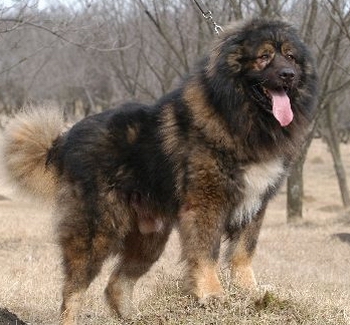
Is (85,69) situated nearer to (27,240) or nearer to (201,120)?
(27,240)

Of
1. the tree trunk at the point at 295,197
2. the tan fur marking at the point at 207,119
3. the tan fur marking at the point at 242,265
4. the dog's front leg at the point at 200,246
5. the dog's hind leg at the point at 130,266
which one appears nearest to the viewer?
the dog's front leg at the point at 200,246

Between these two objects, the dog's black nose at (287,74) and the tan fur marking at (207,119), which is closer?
the dog's black nose at (287,74)

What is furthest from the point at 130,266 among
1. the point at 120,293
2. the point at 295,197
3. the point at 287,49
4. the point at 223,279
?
the point at 295,197

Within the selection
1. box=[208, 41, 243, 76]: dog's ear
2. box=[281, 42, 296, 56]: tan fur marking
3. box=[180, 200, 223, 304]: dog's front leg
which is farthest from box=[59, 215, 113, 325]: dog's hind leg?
box=[281, 42, 296, 56]: tan fur marking

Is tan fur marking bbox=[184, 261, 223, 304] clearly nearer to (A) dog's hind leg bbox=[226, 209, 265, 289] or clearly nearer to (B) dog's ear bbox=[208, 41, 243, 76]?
(A) dog's hind leg bbox=[226, 209, 265, 289]

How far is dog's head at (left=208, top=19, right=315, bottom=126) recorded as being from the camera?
541 centimetres

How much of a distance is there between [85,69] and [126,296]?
26.0m

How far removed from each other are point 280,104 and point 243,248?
1.21m

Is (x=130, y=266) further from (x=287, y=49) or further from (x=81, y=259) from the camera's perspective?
(x=287, y=49)

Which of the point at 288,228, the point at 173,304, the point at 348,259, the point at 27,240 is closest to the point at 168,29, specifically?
the point at 288,228

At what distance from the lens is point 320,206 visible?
26250 millimetres

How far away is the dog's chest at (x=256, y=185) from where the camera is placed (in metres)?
5.48

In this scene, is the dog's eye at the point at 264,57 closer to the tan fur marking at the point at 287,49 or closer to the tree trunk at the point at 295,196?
the tan fur marking at the point at 287,49

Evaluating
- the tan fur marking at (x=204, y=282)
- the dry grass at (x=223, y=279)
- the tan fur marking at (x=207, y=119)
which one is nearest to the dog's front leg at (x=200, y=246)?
the tan fur marking at (x=204, y=282)
